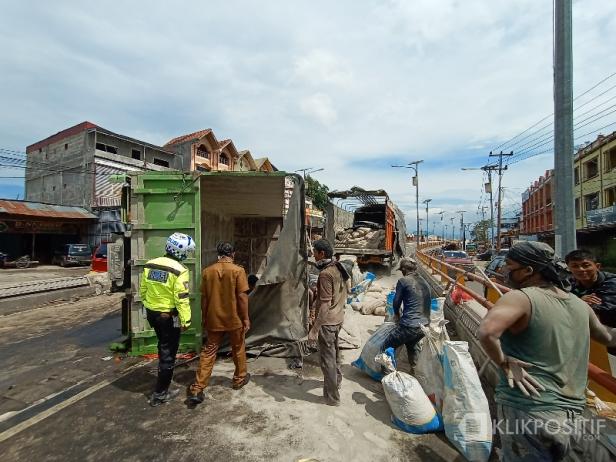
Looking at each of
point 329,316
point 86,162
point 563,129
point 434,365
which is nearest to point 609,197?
point 563,129

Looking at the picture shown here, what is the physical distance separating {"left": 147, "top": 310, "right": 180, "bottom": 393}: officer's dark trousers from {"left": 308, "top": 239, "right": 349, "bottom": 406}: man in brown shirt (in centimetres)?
152

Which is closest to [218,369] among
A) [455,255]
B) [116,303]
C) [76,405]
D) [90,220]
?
[76,405]

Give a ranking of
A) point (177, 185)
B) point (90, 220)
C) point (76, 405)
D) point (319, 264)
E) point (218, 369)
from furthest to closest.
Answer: point (90, 220), point (177, 185), point (218, 369), point (319, 264), point (76, 405)

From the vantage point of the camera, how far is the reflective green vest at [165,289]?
3535mm

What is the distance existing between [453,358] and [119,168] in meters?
26.1

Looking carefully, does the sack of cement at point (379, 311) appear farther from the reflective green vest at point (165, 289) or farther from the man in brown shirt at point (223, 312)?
the reflective green vest at point (165, 289)

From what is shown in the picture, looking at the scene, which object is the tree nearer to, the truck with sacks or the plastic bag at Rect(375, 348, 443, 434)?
the truck with sacks

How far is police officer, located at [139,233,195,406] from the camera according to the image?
3.51m

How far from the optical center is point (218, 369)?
172 inches

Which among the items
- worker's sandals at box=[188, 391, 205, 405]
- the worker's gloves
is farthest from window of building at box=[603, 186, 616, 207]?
worker's sandals at box=[188, 391, 205, 405]

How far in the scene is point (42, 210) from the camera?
65.9ft

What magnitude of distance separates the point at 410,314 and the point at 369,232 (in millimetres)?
10663

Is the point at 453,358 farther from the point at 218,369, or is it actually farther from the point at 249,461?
the point at 218,369

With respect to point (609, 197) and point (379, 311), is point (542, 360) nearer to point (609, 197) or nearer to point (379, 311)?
point (379, 311)
